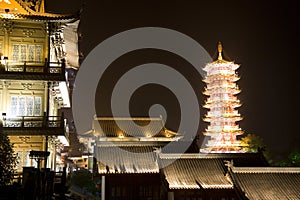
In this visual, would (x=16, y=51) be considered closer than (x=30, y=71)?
No

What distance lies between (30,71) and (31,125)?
158 inches

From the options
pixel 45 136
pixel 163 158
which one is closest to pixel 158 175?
pixel 163 158

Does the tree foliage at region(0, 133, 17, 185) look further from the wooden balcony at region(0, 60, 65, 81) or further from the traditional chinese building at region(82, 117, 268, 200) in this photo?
the traditional chinese building at region(82, 117, 268, 200)

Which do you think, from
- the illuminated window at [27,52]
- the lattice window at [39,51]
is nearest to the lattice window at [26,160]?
the illuminated window at [27,52]

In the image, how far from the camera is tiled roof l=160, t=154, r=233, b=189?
28594 millimetres

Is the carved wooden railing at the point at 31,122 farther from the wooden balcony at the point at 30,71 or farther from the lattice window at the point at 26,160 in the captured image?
the wooden balcony at the point at 30,71

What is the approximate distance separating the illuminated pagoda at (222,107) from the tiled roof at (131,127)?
A: 27.1 ft

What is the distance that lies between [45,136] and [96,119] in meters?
36.1

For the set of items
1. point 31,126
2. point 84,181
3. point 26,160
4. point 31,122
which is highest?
point 31,122

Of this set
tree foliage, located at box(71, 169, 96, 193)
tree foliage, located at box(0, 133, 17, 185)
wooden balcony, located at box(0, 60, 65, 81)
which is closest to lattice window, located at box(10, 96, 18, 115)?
wooden balcony, located at box(0, 60, 65, 81)

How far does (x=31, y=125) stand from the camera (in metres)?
Result: 26.6

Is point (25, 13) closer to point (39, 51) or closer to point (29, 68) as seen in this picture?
point (39, 51)

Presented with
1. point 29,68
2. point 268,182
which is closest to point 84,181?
point 29,68

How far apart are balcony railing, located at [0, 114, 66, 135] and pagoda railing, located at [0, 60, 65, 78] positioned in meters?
3.17
